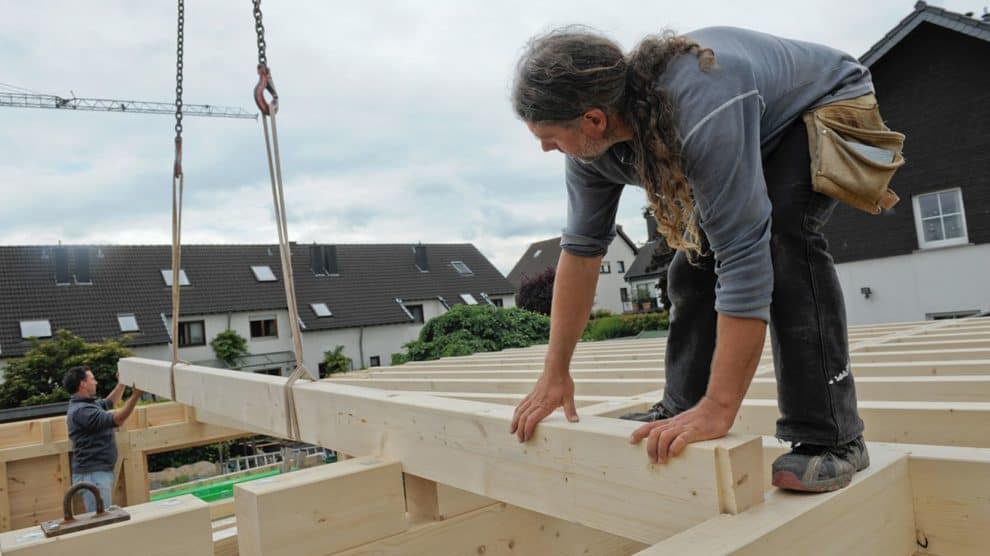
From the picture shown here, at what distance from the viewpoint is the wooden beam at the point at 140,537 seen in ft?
4.43

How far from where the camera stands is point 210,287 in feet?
69.8

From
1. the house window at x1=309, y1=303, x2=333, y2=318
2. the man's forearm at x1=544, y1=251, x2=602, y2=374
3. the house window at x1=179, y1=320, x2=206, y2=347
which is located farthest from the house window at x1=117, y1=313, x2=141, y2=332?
the man's forearm at x1=544, y1=251, x2=602, y2=374

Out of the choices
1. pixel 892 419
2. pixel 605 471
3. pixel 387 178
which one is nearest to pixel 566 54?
pixel 605 471

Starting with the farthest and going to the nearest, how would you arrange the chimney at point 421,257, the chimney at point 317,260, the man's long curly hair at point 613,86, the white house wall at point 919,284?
the chimney at point 421,257
the chimney at point 317,260
the white house wall at point 919,284
the man's long curly hair at point 613,86

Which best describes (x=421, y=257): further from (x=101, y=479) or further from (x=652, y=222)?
(x=101, y=479)

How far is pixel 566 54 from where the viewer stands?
3.88 ft

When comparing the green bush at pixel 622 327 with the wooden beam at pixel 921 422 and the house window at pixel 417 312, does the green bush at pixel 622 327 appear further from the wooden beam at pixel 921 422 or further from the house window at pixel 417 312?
the wooden beam at pixel 921 422

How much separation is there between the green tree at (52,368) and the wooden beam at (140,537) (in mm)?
16980

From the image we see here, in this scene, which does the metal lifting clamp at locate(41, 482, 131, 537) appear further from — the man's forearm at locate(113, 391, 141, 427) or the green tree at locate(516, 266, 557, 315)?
the green tree at locate(516, 266, 557, 315)

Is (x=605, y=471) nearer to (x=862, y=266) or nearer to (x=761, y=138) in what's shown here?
(x=761, y=138)

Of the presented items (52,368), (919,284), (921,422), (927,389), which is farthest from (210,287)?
(921,422)

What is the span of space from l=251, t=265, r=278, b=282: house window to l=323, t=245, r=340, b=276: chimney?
7.31ft

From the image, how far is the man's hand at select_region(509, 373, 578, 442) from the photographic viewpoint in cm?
136

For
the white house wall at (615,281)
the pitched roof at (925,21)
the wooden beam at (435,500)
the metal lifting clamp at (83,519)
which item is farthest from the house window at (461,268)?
the metal lifting clamp at (83,519)
